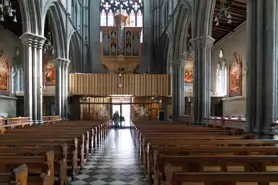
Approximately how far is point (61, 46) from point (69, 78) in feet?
11.3

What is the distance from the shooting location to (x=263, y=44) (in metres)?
8.14

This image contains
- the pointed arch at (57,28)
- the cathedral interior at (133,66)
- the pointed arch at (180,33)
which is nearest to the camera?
the cathedral interior at (133,66)

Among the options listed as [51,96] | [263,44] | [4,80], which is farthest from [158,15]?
[263,44]

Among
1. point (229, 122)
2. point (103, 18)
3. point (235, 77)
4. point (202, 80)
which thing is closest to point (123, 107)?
point (103, 18)

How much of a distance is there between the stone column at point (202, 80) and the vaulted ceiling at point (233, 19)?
3.62 metres

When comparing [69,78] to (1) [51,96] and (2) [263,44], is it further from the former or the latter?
(2) [263,44]

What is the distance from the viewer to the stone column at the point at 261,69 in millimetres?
7992

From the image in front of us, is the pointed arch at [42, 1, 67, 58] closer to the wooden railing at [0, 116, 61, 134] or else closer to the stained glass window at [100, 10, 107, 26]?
the wooden railing at [0, 116, 61, 134]

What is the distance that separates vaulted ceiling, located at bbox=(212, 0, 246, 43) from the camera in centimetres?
1783

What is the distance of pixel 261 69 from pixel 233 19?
43.8 feet

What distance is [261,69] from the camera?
8.10m

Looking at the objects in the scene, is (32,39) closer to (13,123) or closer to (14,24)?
(13,123)

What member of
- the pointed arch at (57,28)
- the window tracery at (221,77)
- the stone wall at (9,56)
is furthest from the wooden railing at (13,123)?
the window tracery at (221,77)

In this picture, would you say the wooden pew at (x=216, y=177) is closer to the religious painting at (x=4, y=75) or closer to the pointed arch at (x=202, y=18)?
the pointed arch at (x=202, y=18)
